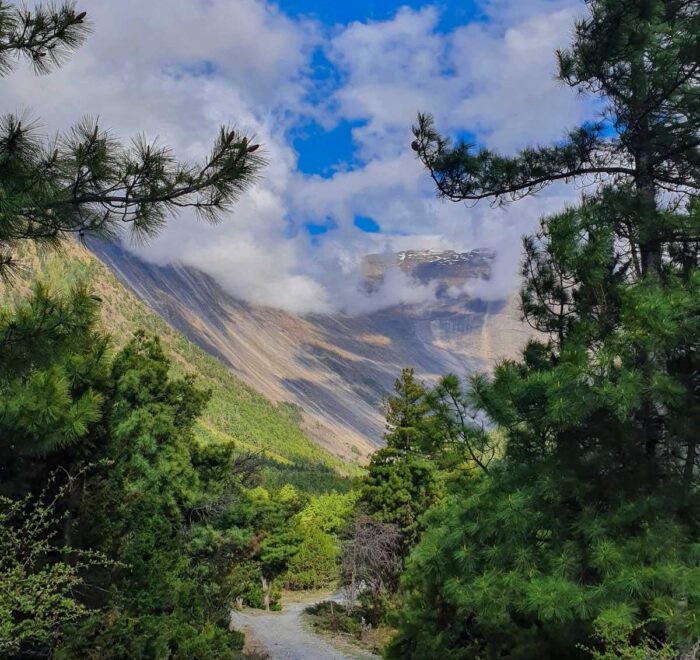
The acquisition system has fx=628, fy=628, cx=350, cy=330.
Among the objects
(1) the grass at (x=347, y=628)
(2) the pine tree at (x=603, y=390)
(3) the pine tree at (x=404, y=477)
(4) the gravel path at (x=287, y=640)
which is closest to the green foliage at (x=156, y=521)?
(2) the pine tree at (x=603, y=390)

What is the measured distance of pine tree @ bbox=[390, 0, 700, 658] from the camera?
4.97 m

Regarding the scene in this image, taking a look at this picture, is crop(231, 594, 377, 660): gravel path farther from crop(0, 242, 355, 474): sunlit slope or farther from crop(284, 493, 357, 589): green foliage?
crop(0, 242, 355, 474): sunlit slope

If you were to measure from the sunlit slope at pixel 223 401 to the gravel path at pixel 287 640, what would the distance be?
81.7 metres

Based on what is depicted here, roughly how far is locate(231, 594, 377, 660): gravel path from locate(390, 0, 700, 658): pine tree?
56.5 ft

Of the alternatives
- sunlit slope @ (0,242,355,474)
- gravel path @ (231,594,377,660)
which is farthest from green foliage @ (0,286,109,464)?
sunlit slope @ (0,242,355,474)

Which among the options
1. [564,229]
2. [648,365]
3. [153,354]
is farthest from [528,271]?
[153,354]

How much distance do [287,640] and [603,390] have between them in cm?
2443

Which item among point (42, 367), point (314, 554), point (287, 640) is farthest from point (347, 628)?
point (42, 367)

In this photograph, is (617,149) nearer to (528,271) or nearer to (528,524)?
(528,271)

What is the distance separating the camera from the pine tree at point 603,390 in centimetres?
497

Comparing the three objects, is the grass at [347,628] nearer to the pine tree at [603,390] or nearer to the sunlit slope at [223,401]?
the pine tree at [603,390]

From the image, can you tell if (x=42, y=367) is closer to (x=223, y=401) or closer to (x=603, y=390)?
(x=603, y=390)

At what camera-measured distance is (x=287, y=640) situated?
25.6 metres

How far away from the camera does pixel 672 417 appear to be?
5492mm
